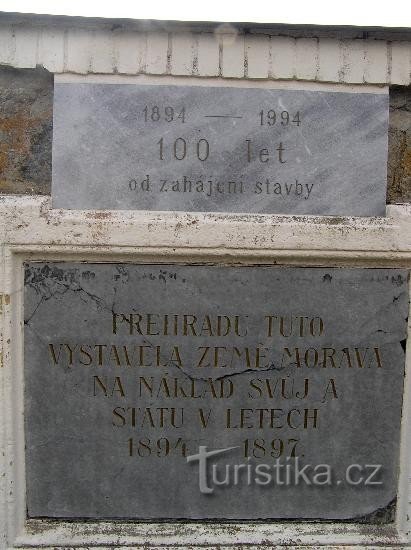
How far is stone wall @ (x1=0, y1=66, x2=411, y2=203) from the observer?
229cm

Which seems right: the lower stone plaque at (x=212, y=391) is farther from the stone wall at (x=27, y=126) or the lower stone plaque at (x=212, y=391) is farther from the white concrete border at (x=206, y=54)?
the white concrete border at (x=206, y=54)

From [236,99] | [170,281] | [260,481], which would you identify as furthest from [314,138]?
[260,481]

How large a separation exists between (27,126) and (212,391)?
4.53 ft

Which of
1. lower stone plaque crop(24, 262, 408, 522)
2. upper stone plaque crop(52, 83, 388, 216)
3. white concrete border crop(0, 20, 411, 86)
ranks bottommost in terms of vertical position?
lower stone plaque crop(24, 262, 408, 522)

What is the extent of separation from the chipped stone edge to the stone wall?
92 millimetres

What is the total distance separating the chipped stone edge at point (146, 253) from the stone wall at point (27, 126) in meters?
0.09

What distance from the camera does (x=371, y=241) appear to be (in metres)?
2.33

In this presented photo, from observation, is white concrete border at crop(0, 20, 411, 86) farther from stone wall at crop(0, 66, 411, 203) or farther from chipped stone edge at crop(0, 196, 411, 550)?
chipped stone edge at crop(0, 196, 411, 550)

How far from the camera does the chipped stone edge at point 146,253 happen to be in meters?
2.28

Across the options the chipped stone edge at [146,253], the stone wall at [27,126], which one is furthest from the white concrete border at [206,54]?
the chipped stone edge at [146,253]

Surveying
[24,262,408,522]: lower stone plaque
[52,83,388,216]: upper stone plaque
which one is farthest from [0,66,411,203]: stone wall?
[24,262,408,522]: lower stone plaque

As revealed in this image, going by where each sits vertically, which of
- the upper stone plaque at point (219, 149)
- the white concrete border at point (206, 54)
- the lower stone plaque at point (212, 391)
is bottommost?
the lower stone plaque at point (212, 391)

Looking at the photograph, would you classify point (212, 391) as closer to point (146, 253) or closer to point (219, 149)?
point (146, 253)

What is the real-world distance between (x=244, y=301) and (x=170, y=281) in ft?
1.09
